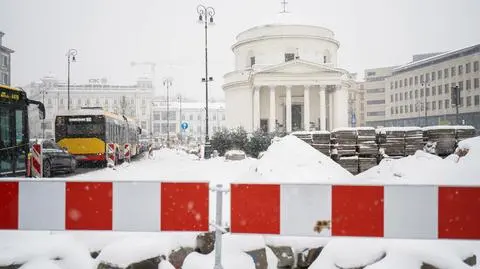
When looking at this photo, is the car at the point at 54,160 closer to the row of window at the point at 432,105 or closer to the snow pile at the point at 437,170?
the snow pile at the point at 437,170

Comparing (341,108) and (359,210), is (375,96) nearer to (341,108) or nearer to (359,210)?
Result: (341,108)

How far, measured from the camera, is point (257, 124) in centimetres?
6334

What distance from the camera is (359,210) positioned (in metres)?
Answer: 4.22

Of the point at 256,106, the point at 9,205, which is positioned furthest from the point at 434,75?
the point at 9,205

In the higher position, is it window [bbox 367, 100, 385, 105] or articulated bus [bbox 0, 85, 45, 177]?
window [bbox 367, 100, 385, 105]

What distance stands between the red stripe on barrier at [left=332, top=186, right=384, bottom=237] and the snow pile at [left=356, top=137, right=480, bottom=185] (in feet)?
8.76

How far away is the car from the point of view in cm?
1839

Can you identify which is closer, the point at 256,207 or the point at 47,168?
the point at 256,207

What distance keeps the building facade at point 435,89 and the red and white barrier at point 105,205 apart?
65162 mm

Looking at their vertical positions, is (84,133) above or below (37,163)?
above

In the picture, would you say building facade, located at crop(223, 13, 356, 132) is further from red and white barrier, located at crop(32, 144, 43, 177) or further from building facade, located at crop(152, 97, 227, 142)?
building facade, located at crop(152, 97, 227, 142)

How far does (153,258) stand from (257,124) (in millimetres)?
58313

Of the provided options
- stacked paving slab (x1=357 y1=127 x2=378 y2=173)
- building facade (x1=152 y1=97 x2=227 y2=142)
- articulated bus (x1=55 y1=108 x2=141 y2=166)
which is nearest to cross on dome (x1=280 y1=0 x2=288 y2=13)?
articulated bus (x1=55 y1=108 x2=141 y2=166)

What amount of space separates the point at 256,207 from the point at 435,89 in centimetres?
9565
